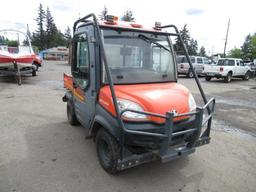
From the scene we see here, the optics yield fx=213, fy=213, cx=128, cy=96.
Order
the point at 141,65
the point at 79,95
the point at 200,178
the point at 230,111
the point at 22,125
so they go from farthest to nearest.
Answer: the point at 230,111
the point at 22,125
the point at 79,95
the point at 141,65
the point at 200,178

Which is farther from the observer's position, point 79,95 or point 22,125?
point 22,125

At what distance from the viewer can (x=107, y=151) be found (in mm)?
3416

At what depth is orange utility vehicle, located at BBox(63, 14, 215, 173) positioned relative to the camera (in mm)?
2855

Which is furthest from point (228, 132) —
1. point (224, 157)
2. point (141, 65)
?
point (141, 65)

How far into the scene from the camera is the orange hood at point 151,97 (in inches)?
114

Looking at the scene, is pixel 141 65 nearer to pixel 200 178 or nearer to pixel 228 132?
pixel 200 178

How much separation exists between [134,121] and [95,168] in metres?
1.21

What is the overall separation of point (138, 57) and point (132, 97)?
0.92 metres

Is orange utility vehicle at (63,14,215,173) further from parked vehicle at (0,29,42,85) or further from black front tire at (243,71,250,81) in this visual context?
black front tire at (243,71,250,81)

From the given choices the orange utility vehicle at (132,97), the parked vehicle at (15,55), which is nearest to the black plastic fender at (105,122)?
the orange utility vehicle at (132,97)

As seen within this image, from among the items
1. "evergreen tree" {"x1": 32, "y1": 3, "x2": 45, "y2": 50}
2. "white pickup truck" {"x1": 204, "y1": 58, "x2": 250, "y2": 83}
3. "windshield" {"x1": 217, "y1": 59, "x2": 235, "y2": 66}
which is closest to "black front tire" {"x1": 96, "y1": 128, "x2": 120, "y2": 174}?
"white pickup truck" {"x1": 204, "y1": 58, "x2": 250, "y2": 83}

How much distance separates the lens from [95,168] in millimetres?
3484

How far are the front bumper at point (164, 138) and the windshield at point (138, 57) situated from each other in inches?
35.7

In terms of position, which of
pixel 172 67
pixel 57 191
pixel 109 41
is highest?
pixel 109 41
